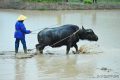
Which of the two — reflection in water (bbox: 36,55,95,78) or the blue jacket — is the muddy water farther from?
the blue jacket

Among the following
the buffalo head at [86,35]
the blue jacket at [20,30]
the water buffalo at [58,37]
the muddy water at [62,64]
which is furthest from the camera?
the buffalo head at [86,35]

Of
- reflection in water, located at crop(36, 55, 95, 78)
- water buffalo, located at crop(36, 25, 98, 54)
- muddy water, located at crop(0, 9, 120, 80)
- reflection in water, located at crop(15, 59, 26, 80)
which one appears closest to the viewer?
reflection in water, located at crop(15, 59, 26, 80)

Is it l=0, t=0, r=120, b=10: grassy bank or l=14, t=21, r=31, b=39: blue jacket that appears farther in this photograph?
l=0, t=0, r=120, b=10: grassy bank

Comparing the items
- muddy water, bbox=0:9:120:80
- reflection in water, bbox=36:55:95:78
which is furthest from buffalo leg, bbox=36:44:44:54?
reflection in water, bbox=36:55:95:78

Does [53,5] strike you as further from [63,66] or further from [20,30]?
[63,66]

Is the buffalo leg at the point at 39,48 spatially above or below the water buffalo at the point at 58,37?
below

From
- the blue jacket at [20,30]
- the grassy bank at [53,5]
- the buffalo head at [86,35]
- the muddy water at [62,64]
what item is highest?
the blue jacket at [20,30]

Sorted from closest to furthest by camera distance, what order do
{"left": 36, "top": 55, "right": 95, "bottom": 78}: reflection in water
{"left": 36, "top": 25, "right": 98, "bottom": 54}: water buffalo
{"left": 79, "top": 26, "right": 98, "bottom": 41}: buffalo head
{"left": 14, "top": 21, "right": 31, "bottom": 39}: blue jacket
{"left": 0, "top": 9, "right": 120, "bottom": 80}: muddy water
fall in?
{"left": 0, "top": 9, "right": 120, "bottom": 80}: muddy water < {"left": 36, "top": 55, "right": 95, "bottom": 78}: reflection in water < {"left": 14, "top": 21, "right": 31, "bottom": 39}: blue jacket < {"left": 36, "top": 25, "right": 98, "bottom": 54}: water buffalo < {"left": 79, "top": 26, "right": 98, "bottom": 41}: buffalo head

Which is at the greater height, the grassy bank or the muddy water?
the muddy water

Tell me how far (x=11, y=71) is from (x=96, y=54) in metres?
4.25

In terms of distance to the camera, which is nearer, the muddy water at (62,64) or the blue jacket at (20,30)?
the muddy water at (62,64)

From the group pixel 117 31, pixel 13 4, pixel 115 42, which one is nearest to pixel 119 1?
pixel 13 4

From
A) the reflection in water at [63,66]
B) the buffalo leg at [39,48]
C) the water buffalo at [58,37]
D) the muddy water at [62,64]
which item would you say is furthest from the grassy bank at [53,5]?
the reflection in water at [63,66]

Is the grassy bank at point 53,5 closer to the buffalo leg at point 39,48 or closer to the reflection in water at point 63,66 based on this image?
the buffalo leg at point 39,48
